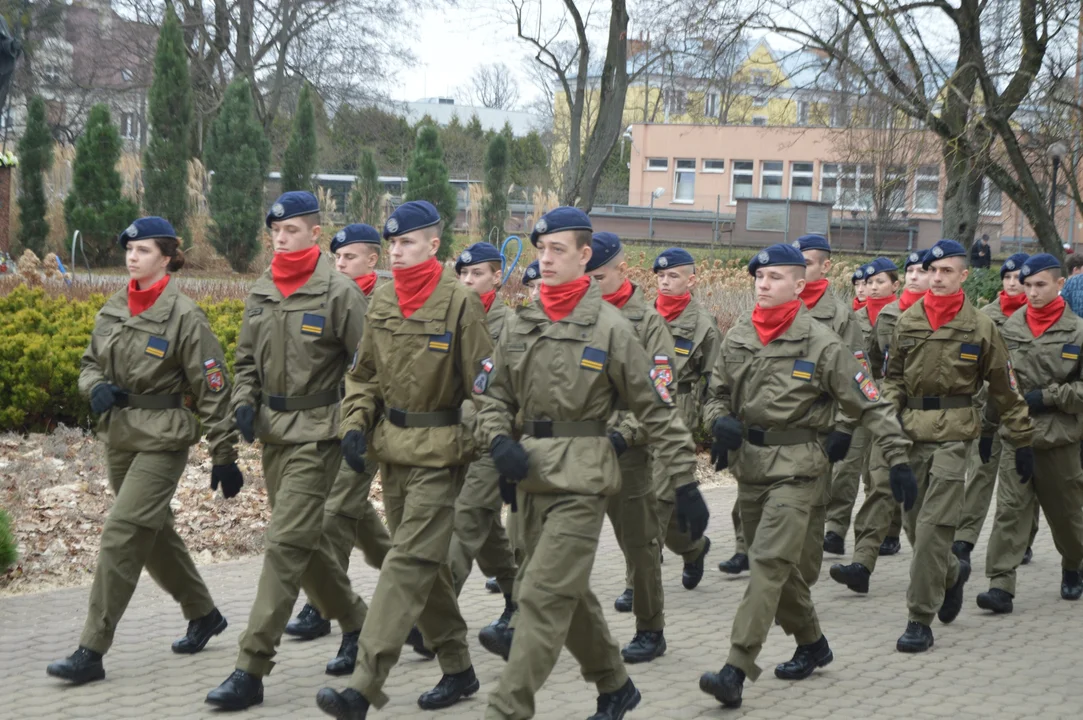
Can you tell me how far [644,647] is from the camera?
22.0 ft

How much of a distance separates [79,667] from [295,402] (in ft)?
5.02

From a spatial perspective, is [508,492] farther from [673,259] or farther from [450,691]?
[673,259]

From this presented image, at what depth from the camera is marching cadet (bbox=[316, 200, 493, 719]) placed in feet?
17.9

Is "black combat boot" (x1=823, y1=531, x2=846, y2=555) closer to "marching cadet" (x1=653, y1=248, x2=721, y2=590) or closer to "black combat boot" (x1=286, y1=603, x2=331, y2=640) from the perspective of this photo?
"marching cadet" (x1=653, y1=248, x2=721, y2=590)

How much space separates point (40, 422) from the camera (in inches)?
448

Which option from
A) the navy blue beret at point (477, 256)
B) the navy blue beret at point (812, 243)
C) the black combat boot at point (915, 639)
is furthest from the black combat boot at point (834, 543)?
the navy blue beret at point (477, 256)

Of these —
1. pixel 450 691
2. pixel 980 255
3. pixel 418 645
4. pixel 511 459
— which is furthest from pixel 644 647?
pixel 980 255

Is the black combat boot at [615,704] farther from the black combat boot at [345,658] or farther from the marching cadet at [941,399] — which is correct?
A: the marching cadet at [941,399]

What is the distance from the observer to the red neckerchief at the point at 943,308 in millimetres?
7371

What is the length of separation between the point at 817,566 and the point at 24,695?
3.66 meters

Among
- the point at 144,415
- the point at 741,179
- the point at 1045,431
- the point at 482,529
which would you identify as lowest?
the point at 482,529

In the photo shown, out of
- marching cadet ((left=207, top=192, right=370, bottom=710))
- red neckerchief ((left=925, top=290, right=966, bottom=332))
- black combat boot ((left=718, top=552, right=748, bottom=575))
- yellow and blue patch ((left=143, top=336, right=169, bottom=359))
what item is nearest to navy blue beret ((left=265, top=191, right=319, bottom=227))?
marching cadet ((left=207, top=192, right=370, bottom=710))

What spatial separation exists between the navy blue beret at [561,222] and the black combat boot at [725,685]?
2.02 metres

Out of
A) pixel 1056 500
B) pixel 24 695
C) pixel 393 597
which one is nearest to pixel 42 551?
pixel 24 695
